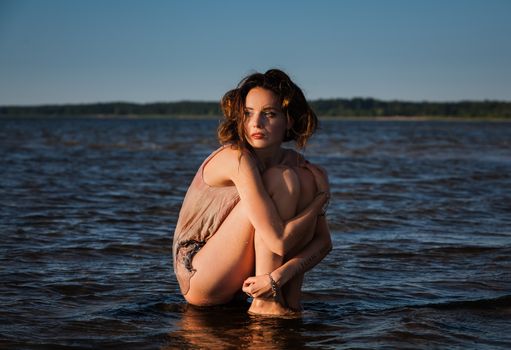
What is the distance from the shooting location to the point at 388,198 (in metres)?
10.7

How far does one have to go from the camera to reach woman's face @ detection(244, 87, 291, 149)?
4.04 metres

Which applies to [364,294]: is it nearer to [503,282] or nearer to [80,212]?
[503,282]

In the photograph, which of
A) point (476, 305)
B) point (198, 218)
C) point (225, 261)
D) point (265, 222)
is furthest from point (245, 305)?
point (476, 305)

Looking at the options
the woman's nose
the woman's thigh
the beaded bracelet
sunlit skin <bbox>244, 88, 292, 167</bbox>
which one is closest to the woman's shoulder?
sunlit skin <bbox>244, 88, 292, 167</bbox>

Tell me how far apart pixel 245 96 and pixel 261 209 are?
0.63 metres

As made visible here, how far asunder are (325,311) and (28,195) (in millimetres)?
6442

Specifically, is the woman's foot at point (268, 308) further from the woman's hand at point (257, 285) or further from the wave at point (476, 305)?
the wave at point (476, 305)

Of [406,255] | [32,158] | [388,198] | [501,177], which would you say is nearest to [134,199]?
[388,198]

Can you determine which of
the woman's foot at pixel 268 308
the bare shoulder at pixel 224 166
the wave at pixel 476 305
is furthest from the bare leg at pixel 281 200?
the wave at pixel 476 305

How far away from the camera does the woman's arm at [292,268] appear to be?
3.99 m

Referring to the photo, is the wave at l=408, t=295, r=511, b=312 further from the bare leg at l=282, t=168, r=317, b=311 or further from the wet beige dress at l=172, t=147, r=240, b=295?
the wet beige dress at l=172, t=147, r=240, b=295

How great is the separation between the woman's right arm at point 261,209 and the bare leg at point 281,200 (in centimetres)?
5

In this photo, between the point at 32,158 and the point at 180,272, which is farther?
the point at 32,158

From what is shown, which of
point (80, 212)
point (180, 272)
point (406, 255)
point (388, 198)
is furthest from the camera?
point (388, 198)
